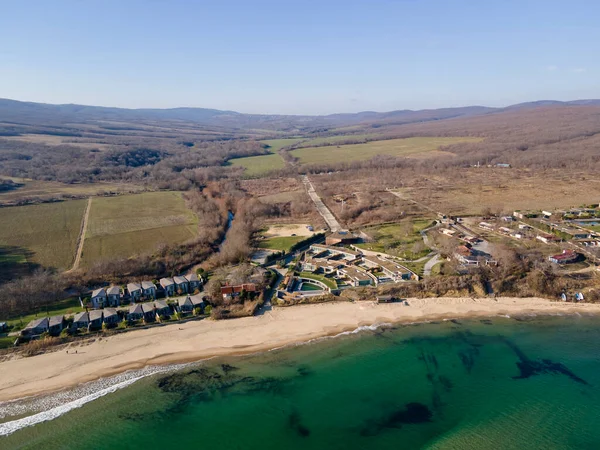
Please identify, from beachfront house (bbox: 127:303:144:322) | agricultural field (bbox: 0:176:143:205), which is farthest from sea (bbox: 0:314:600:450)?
agricultural field (bbox: 0:176:143:205)

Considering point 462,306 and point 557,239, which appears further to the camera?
Result: point 557,239

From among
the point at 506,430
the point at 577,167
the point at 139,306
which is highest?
the point at 577,167

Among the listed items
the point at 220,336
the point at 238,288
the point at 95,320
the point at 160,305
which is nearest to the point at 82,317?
the point at 95,320

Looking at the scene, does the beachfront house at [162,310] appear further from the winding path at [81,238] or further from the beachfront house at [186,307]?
the winding path at [81,238]

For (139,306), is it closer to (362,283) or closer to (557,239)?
(362,283)

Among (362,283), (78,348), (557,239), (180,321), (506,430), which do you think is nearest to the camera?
(506,430)

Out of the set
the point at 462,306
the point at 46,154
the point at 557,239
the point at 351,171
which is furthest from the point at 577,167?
the point at 46,154

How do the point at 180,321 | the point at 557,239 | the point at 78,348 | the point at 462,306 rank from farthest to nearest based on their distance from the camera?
1. the point at 557,239
2. the point at 462,306
3. the point at 180,321
4. the point at 78,348
